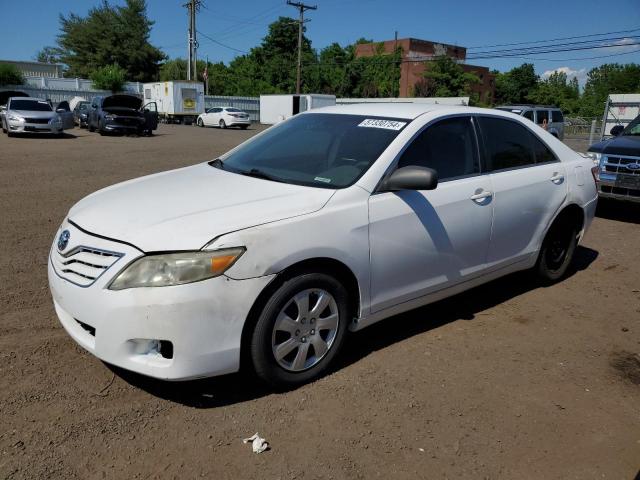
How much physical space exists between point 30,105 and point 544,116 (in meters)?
20.1

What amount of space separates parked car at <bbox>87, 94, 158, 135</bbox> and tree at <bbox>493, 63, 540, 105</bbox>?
221ft

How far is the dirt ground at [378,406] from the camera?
8.52 feet

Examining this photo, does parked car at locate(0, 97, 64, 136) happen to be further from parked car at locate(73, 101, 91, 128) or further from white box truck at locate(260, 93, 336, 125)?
white box truck at locate(260, 93, 336, 125)

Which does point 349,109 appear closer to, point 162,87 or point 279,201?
point 279,201

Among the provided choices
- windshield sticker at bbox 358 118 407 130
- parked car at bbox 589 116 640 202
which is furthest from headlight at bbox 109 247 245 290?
parked car at bbox 589 116 640 202

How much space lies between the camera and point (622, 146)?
8.23 m

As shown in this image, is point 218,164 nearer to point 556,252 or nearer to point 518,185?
point 518,185

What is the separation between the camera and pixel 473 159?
408cm

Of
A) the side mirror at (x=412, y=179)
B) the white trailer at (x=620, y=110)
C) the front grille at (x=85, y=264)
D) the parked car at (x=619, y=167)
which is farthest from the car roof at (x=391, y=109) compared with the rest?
the white trailer at (x=620, y=110)

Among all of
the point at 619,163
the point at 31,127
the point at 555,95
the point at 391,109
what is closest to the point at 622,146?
the point at 619,163

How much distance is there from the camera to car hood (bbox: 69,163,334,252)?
276cm

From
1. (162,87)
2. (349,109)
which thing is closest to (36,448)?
(349,109)

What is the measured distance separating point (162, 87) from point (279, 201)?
40.0 metres

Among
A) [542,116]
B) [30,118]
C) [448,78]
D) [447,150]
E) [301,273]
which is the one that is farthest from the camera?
[448,78]
